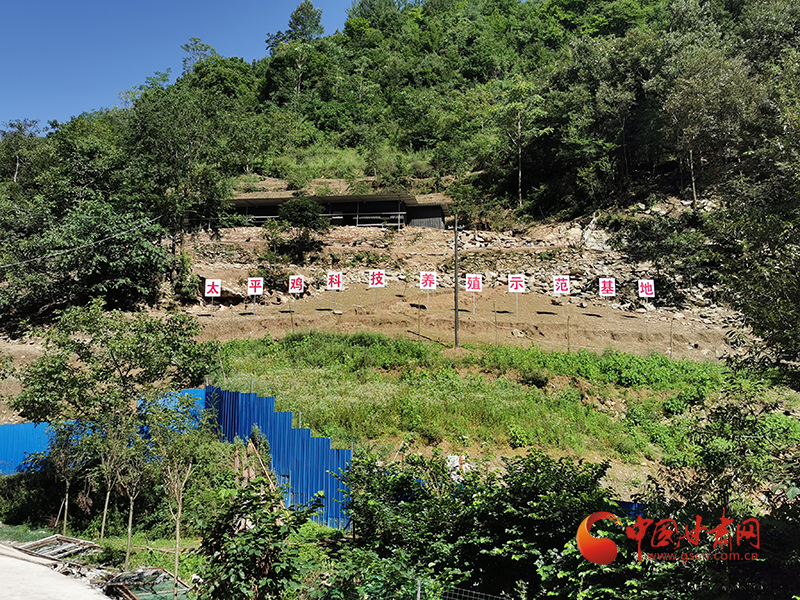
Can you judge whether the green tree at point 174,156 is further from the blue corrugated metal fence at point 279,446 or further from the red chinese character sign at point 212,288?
the blue corrugated metal fence at point 279,446

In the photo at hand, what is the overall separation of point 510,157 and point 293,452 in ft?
115

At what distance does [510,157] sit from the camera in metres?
42.5

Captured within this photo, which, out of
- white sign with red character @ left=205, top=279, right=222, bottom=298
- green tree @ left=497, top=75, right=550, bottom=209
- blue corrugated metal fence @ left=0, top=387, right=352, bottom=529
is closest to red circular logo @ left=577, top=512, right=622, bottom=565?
blue corrugated metal fence @ left=0, top=387, right=352, bottom=529

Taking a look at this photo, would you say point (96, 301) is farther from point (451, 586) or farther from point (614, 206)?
point (614, 206)

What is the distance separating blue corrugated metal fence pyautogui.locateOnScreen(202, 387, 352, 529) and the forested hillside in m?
7.02

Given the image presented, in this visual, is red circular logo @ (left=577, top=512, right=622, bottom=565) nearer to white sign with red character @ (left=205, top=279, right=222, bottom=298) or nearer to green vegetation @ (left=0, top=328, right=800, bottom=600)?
green vegetation @ (left=0, top=328, right=800, bottom=600)

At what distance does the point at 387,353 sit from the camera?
20.3 metres

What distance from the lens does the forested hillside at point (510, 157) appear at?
16.3 meters

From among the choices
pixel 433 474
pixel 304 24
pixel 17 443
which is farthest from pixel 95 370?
pixel 304 24

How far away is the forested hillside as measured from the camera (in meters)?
16.3

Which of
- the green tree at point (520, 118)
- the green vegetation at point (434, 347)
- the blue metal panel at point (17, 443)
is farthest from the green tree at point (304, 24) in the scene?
the blue metal panel at point (17, 443)

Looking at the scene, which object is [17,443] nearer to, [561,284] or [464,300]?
[464,300]

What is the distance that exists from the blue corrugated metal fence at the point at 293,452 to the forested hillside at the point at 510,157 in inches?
276

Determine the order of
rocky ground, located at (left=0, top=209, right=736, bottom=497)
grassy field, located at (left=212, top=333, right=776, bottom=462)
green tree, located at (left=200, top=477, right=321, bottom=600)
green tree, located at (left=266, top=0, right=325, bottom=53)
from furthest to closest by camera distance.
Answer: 1. green tree, located at (left=266, top=0, right=325, bottom=53)
2. rocky ground, located at (left=0, top=209, right=736, bottom=497)
3. grassy field, located at (left=212, top=333, right=776, bottom=462)
4. green tree, located at (left=200, top=477, right=321, bottom=600)
